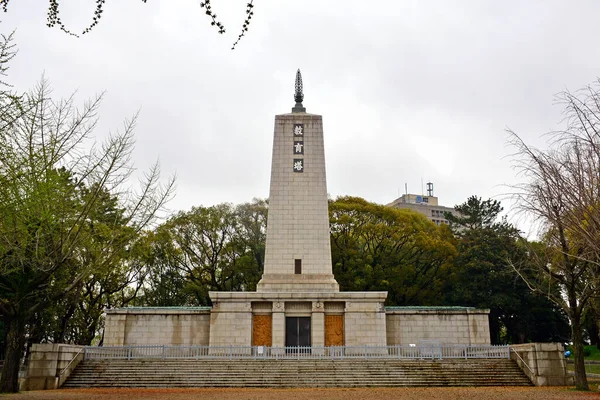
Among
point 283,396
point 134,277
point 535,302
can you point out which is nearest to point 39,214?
point 283,396

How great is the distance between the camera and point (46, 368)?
52.0 ft

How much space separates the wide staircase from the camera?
16.3 metres

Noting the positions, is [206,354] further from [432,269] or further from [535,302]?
[535,302]

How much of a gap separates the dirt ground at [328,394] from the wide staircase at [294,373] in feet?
3.59

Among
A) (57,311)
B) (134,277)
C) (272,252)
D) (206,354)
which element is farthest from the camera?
(134,277)

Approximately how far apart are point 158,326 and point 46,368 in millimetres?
7036

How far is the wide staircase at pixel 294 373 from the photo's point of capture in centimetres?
1633

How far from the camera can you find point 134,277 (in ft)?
107

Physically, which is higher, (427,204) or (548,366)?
(427,204)

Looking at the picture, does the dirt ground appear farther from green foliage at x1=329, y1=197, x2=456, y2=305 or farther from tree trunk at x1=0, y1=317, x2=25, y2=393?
green foliage at x1=329, y1=197, x2=456, y2=305

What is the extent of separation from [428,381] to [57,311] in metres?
20.2

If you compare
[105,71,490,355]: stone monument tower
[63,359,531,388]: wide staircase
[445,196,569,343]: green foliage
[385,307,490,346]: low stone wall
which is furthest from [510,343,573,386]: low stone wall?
[445,196,569,343]: green foliage

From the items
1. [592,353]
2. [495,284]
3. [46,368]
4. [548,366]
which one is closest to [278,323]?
[46,368]

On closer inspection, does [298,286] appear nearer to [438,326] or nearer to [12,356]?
[438,326]
